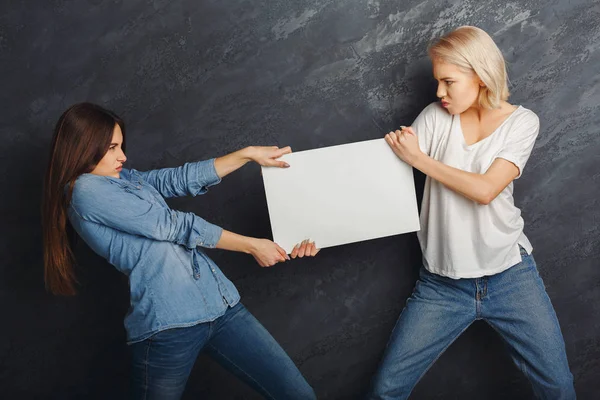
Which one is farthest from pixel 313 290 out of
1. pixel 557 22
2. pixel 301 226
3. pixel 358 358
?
pixel 557 22

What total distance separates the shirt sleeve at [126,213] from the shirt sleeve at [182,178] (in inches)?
9.0

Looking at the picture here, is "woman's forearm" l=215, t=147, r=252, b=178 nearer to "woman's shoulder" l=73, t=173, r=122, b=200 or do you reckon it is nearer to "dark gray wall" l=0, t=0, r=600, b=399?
"dark gray wall" l=0, t=0, r=600, b=399

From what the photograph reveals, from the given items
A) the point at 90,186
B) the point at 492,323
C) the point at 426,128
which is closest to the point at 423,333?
the point at 492,323

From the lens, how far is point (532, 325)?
6.53 feet

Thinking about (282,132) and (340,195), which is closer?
(340,195)

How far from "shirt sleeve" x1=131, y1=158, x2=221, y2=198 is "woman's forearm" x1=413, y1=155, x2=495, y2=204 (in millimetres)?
682

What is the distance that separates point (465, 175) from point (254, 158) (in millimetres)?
668

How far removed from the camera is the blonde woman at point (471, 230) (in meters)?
1.89

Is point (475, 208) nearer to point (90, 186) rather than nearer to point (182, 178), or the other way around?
point (182, 178)

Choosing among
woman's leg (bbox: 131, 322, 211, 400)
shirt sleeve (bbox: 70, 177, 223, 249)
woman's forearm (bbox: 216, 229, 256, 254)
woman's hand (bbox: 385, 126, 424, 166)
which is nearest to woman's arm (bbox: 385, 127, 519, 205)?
woman's hand (bbox: 385, 126, 424, 166)

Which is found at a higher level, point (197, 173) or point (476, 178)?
point (197, 173)

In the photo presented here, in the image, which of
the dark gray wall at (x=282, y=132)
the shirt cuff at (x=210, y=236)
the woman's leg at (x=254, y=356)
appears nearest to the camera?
the shirt cuff at (x=210, y=236)

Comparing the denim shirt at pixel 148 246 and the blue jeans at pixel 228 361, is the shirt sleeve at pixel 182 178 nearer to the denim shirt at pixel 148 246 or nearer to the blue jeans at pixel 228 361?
the denim shirt at pixel 148 246

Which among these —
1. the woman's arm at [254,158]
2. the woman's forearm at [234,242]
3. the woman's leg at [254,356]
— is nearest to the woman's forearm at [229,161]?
the woman's arm at [254,158]
